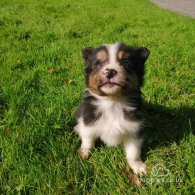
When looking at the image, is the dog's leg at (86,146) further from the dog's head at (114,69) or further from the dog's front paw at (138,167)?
the dog's head at (114,69)

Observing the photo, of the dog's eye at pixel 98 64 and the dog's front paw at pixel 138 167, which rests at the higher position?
the dog's eye at pixel 98 64

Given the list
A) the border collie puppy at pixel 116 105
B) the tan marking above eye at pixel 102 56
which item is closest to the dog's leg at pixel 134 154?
the border collie puppy at pixel 116 105

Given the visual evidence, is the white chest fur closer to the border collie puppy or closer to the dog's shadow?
the border collie puppy

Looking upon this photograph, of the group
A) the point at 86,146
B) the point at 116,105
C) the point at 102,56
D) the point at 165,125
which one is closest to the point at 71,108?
the point at 86,146

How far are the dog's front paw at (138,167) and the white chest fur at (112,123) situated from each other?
292mm

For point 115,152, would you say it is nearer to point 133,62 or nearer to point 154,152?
point 154,152

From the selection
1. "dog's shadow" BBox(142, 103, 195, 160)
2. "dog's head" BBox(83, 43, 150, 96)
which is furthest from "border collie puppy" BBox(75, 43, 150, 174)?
"dog's shadow" BBox(142, 103, 195, 160)

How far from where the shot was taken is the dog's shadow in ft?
12.9

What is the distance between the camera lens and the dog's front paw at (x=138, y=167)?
341cm

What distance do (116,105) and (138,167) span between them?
69cm

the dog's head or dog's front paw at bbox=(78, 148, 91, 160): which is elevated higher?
the dog's head

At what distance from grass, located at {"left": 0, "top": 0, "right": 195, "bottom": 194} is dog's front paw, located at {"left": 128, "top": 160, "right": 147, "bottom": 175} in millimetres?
68

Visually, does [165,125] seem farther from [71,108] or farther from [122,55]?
[122,55]

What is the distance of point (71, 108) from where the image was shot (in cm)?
434
